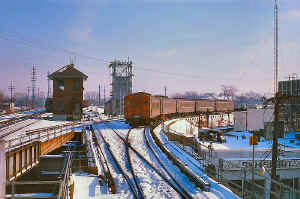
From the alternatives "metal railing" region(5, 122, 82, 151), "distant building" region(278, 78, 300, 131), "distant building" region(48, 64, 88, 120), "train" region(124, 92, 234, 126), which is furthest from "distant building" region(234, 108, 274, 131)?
"metal railing" region(5, 122, 82, 151)

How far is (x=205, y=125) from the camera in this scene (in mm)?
51562

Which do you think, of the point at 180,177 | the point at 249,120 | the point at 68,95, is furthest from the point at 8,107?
the point at 180,177

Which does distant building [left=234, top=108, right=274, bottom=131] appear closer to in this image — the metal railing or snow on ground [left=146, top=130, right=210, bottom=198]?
snow on ground [left=146, top=130, right=210, bottom=198]

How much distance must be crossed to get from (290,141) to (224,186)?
→ 35.4 metres

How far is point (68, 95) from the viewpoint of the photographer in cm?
3856

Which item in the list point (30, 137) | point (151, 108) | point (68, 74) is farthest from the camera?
point (68, 74)

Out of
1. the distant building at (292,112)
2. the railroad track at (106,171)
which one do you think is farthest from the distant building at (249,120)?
the railroad track at (106,171)

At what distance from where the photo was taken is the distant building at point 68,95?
126 feet

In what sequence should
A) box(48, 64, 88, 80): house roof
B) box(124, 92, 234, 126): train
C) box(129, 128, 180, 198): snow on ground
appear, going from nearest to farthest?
box(129, 128, 180, 198): snow on ground → box(124, 92, 234, 126): train → box(48, 64, 88, 80): house roof

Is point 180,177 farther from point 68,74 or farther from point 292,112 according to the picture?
point 292,112

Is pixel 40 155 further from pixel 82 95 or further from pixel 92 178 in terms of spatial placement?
pixel 82 95

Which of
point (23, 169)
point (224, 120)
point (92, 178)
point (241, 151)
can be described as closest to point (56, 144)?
point (23, 169)

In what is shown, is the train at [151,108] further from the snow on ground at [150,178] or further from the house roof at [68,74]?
the snow on ground at [150,178]

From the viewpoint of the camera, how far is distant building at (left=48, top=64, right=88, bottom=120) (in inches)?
1515
